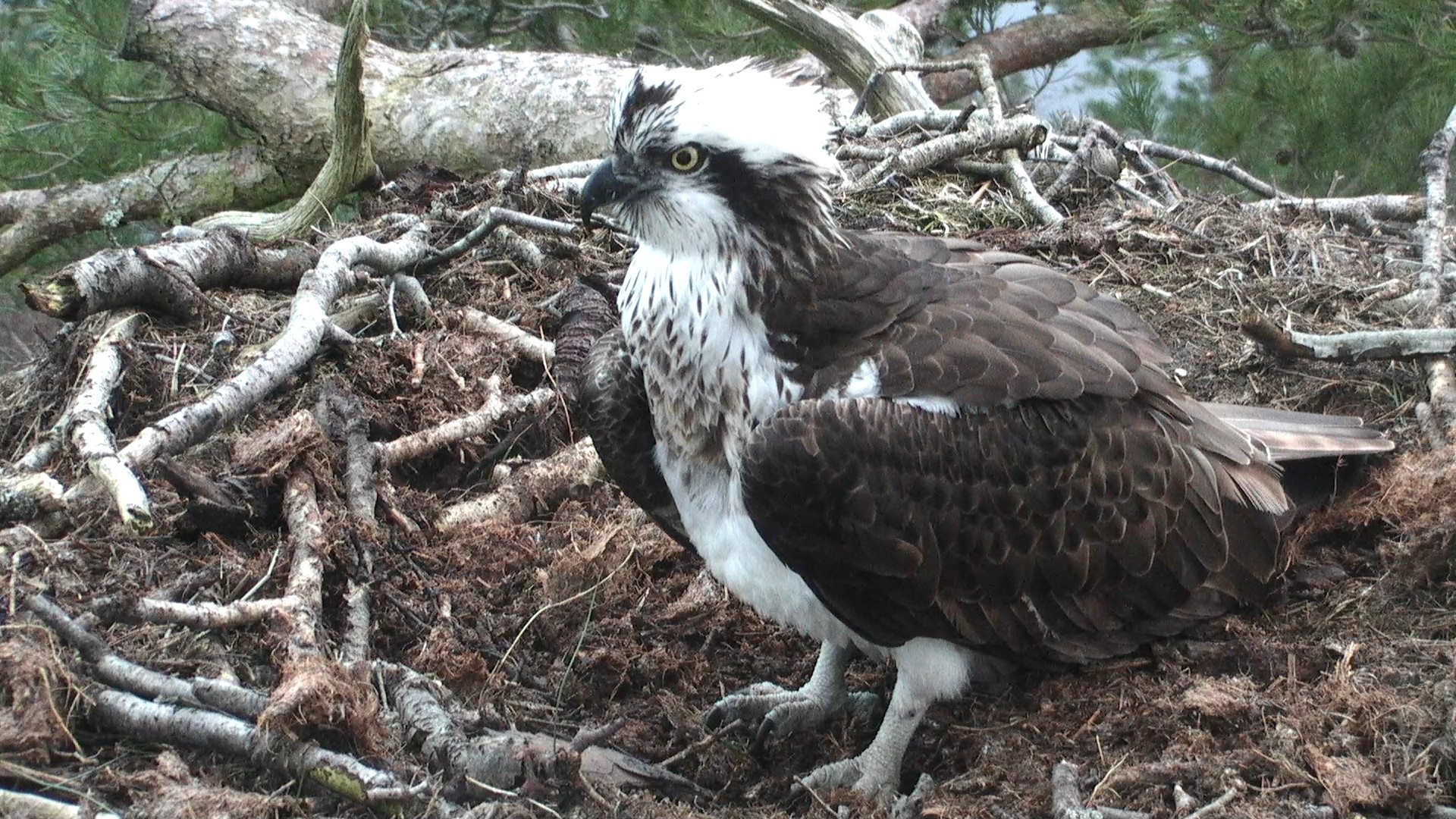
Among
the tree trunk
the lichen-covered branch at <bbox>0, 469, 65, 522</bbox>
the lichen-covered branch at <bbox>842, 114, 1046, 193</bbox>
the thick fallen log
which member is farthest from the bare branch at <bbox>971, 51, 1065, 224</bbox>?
the lichen-covered branch at <bbox>0, 469, 65, 522</bbox>

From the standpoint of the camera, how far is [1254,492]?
393 cm

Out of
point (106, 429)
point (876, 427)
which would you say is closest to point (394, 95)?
point (106, 429)

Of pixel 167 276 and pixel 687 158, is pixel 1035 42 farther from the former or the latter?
pixel 167 276

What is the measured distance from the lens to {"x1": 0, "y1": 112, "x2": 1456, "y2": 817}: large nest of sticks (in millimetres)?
3051

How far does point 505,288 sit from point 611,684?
204cm

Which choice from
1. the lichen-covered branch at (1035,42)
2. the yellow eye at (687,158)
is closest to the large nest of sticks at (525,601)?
the yellow eye at (687,158)

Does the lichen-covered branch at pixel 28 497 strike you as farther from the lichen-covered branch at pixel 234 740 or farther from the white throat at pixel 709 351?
the white throat at pixel 709 351

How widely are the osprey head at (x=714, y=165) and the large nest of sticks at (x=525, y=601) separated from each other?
0.85 m

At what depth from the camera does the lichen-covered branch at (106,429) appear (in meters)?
3.23

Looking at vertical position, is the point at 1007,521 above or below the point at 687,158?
below

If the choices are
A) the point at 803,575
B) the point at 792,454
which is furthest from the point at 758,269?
the point at 803,575

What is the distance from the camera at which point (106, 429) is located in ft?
12.4

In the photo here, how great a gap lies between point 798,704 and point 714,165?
1716mm

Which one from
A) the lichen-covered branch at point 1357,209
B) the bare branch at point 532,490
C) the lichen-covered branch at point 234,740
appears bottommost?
the bare branch at point 532,490
